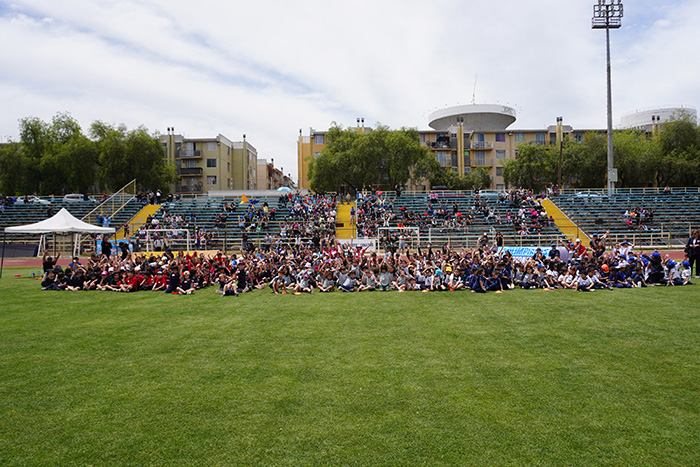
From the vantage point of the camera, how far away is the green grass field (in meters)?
4.18

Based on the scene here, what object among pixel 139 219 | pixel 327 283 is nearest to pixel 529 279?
pixel 327 283

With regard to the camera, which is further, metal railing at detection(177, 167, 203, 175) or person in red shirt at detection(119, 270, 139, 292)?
metal railing at detection(177, 167, 203, 175)

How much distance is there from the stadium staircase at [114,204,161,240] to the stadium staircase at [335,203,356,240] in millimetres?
13568

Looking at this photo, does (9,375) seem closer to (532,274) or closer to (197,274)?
(197,274)

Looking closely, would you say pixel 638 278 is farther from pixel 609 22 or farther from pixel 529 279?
pixel 609 22

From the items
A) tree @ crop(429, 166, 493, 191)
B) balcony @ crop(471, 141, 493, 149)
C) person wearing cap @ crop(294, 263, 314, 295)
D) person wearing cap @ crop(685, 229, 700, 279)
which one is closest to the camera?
person wearing cap @ crop(294, 263, 314, 295)

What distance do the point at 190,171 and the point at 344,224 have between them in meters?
38.1

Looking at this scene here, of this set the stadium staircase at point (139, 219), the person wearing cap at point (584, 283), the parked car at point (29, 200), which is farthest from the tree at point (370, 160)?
the person wearing cap at point (584, 283)

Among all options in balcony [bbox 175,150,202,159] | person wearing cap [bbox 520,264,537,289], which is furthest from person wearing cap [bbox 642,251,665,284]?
balcony [bbox 175,150,202,159]

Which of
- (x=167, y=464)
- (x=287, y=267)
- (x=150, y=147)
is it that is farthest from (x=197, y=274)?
(x=150, y=147)

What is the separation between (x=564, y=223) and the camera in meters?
32.2

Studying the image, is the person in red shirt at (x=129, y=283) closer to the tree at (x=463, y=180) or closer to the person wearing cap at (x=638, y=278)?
the person wearing cap at (x=638, y=278)

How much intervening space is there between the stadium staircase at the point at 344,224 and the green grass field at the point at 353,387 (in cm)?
2026

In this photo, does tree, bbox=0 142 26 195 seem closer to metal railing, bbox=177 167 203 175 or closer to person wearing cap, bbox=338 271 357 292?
metal railing, bbox=177 167 203 175
